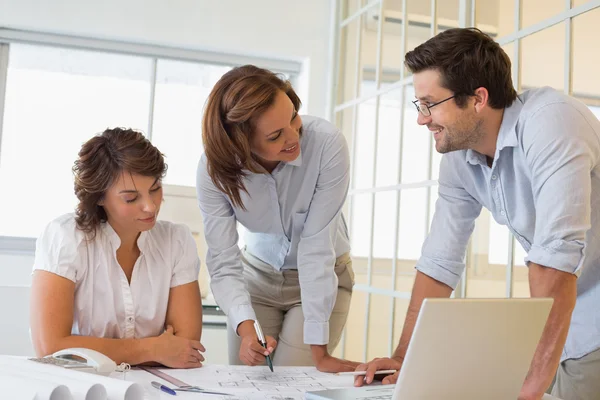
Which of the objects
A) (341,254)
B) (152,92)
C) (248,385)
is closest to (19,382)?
(248,385)

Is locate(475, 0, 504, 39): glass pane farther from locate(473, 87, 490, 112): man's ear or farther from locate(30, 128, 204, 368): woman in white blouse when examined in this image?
locate(30, 128, 204, 368): woman in white blouse

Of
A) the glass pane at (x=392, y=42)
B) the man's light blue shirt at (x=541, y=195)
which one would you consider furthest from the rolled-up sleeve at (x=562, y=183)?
the glass pane at (x=392, y=42)

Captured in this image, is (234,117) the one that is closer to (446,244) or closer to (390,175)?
(446,244)

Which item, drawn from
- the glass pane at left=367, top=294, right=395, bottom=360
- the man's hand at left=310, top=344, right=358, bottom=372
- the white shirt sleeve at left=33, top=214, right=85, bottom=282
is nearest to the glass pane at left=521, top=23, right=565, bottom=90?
the man's hand at left=310, top=344, right=358, bottom=372

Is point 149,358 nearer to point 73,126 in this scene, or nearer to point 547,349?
point 547,349

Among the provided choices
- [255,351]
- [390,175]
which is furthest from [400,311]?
[255,351]

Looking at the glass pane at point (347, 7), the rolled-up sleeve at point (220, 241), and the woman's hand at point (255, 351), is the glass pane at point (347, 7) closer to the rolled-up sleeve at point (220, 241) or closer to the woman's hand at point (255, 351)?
the rolled-up sleeve at point (220, 241)

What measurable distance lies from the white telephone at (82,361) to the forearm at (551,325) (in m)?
0.76

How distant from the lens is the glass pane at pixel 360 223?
118 inches

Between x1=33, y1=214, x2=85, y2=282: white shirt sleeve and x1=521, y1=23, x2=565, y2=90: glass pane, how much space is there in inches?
52.4

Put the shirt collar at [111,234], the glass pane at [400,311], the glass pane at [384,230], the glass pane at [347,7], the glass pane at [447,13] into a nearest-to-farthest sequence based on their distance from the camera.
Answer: the shirt collar at [111,234] → the glass pane at [447,13] → the glass pane at [400,311] → the glass pane at [384,230] → the glass pane at [347,7]

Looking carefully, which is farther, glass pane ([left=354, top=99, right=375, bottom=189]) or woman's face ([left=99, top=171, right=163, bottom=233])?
glass pane ([left=354, top=99, right=375, bottom=189])

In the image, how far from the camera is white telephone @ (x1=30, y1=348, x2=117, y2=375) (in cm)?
116

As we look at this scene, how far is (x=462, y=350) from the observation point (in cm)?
96
